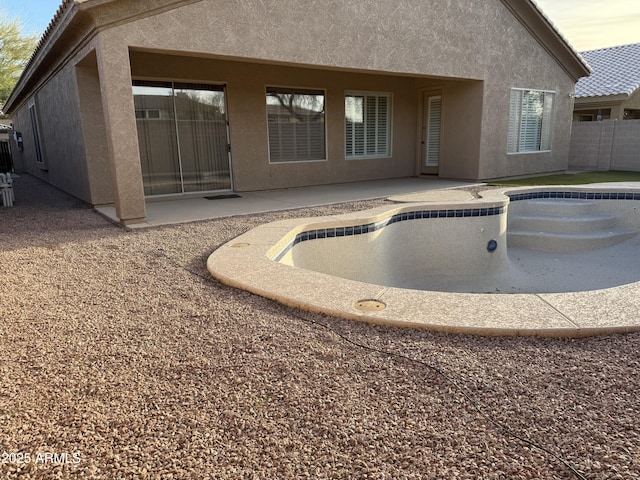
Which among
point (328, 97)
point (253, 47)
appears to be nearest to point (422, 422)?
point (253, 47)

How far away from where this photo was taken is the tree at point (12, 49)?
2403cm

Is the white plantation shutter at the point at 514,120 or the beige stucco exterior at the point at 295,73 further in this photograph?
the white plantation shutter at the point at 514,120

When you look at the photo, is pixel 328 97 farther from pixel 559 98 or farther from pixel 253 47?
pixel 559 98

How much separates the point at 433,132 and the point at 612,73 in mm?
12191

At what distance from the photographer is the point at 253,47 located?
7199mm

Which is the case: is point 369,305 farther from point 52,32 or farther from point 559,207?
point 52,32

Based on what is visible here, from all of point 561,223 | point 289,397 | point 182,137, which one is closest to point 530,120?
point 561,223

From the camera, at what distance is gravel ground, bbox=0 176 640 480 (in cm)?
168

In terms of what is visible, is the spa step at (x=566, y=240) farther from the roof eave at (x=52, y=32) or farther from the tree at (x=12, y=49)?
the tree at (x=12, y=49)

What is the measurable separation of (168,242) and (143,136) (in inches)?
183

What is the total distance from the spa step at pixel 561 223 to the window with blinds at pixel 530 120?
487 centimetres

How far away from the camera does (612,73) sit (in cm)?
1923

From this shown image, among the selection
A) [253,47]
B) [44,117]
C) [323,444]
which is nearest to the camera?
[323,444]

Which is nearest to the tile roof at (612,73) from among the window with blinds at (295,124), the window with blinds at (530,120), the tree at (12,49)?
the window with blinds at (530,120)
